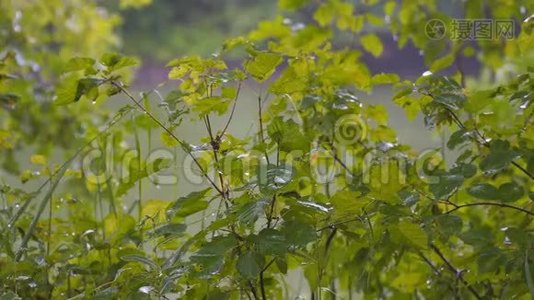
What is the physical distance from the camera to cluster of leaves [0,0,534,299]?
824 millimetres

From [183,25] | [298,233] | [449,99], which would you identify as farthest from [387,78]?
[183,25]

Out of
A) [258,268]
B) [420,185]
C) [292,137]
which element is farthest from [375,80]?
[258,268]

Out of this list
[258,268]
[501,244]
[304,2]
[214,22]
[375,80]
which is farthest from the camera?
[214,22]

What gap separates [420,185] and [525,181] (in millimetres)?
261

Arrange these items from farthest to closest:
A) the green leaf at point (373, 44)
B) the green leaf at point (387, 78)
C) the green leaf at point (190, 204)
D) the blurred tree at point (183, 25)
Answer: the blurred tree at point (183, 25) → the green leaf at point (373, 44) → the green leaf at point (387, 78) → the green leaf at point (190, 204)

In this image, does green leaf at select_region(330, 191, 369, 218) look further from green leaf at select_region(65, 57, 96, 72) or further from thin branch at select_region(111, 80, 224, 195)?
green leaf at select_region(65, 57, 96, 72)

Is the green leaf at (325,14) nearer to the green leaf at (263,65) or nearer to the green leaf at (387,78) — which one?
the green leaf at (387,78)

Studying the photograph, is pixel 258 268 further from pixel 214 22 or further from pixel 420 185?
pixel 214 22

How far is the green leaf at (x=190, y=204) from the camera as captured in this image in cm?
85

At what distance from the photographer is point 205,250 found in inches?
30.2

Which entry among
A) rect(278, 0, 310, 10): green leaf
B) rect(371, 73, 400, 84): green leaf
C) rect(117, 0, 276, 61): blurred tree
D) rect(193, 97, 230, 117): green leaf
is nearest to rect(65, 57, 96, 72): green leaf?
rect(193, 97, 230, 117): green leaf

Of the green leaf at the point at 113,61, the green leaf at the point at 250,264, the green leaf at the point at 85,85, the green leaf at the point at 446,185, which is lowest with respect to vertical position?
the green leaf at the point at 250,264

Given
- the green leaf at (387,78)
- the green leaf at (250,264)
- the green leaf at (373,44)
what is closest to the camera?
the green leaf at (250,264)

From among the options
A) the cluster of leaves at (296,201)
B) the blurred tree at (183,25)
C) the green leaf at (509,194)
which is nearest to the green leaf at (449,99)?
the cluster of leaves at (296,201)
